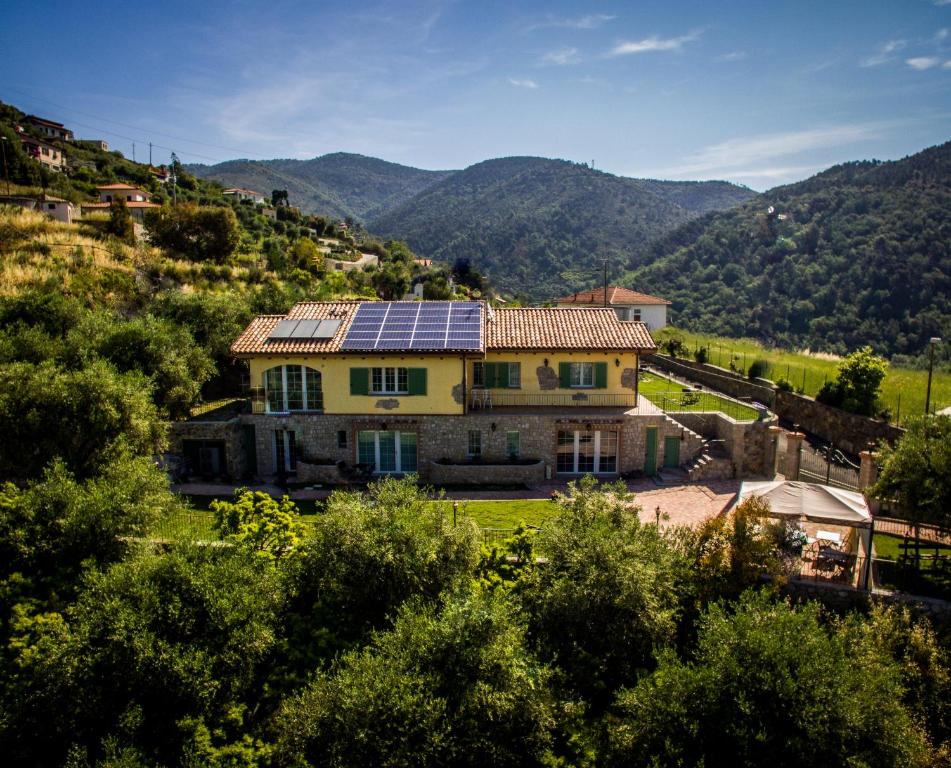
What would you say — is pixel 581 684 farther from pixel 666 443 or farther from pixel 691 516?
pixel 666 443

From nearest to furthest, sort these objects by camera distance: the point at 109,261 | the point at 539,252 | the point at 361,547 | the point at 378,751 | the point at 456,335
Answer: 1. the point at 378,751
2. the point at 361,547
3. the point at 456,335
4. the point at 109,261
5. the point at 539,252

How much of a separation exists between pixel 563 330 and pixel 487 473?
750cm

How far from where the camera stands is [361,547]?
1427 cm

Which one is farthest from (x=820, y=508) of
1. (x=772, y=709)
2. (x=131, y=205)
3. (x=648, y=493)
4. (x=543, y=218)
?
(x=543, y=218)

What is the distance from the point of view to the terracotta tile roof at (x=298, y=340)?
2450 cm

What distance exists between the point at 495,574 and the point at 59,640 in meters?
9.91

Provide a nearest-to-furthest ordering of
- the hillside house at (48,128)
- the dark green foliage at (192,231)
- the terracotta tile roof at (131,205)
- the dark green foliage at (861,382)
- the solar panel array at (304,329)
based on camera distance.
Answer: the solar panel array at (304,329)
the dark green foliage at (861,382)
the dark green foliage at (192,231)
the terracotta tile roof at (131,205)
the hillside house at (48,128)

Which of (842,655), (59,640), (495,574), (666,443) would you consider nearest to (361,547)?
(495,574)

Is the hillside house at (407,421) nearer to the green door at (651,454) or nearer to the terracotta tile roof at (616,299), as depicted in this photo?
the green door at (651,454)

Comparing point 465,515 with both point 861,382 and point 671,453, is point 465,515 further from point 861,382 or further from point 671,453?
point 861,382

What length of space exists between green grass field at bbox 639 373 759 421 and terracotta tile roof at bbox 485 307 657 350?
4.15 meters

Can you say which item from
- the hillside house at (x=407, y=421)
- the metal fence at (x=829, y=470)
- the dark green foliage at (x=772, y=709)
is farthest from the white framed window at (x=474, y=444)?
the dark green foliage at (x=772, y=709)

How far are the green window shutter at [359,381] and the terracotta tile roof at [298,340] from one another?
1.24m

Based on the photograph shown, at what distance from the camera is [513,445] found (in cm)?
2534
